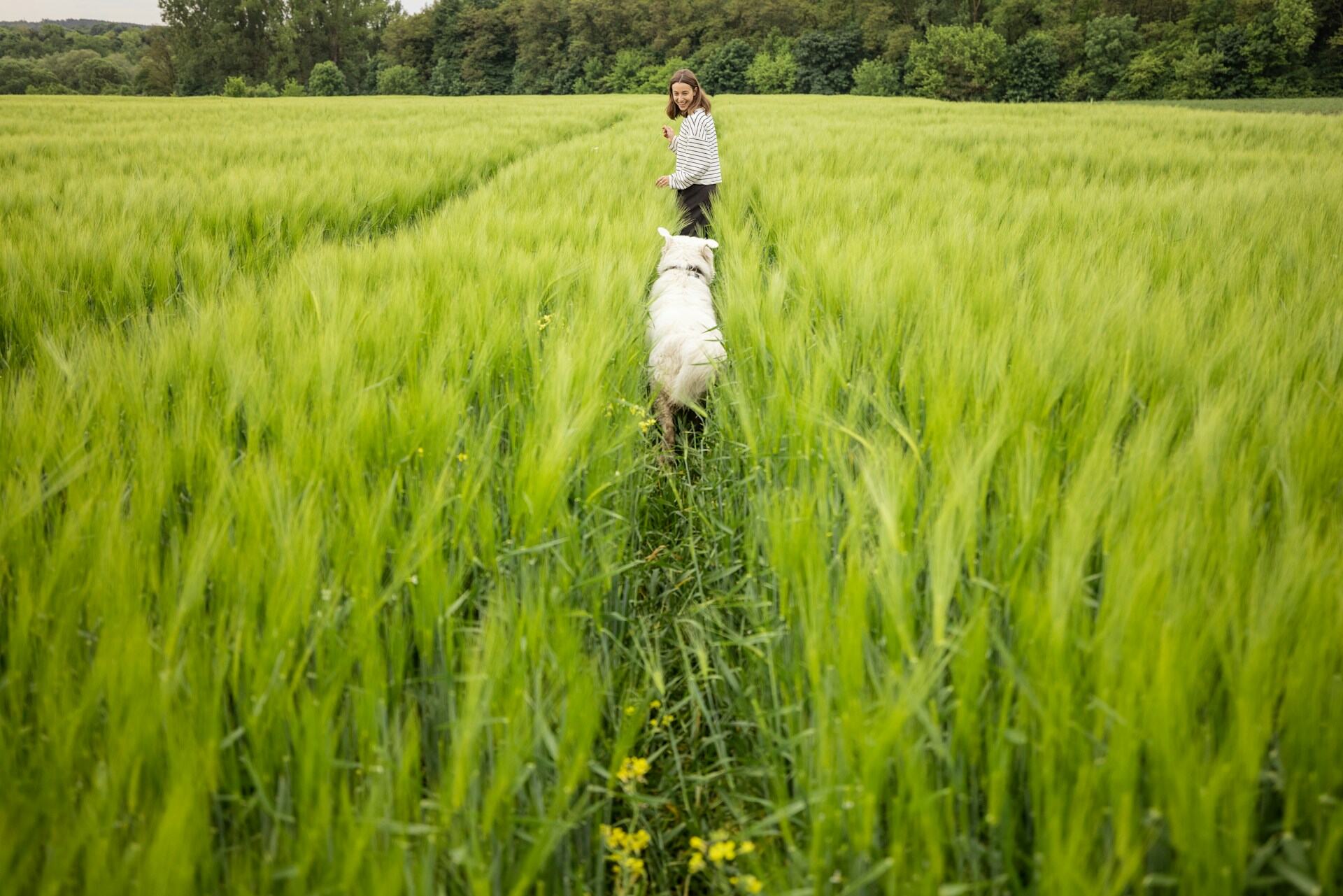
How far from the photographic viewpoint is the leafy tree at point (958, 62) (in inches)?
1441

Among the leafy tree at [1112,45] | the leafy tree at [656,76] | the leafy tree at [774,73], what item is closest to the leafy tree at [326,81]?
the leafy tree at [656,76]

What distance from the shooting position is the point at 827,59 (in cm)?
4303

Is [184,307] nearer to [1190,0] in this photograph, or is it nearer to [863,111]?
[863,111]

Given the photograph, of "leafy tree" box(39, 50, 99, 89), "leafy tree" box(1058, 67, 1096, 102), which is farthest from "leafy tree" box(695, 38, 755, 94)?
"leafy tree" box(39, 50, 99, 89)

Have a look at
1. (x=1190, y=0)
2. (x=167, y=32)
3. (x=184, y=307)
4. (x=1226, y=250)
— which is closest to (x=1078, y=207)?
(x=1226, y=250)

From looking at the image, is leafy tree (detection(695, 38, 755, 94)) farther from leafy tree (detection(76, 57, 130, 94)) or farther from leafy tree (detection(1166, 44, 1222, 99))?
leafy tree (detection(76, 57, 130, 94))

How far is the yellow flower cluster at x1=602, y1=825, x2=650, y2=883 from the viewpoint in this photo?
744 mm

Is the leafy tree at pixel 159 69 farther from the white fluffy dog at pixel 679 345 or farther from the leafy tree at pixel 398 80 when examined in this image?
the white fluffy dog at pixel 679 345

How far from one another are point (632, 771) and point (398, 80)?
6291 centimetres

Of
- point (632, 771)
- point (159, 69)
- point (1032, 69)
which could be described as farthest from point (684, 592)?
point (159, 69)

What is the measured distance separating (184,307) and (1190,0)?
163ft

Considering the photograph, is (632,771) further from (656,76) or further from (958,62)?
(656,76)

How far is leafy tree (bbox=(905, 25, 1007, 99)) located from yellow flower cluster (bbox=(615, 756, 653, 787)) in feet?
145

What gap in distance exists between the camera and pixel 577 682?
0.71 metres
